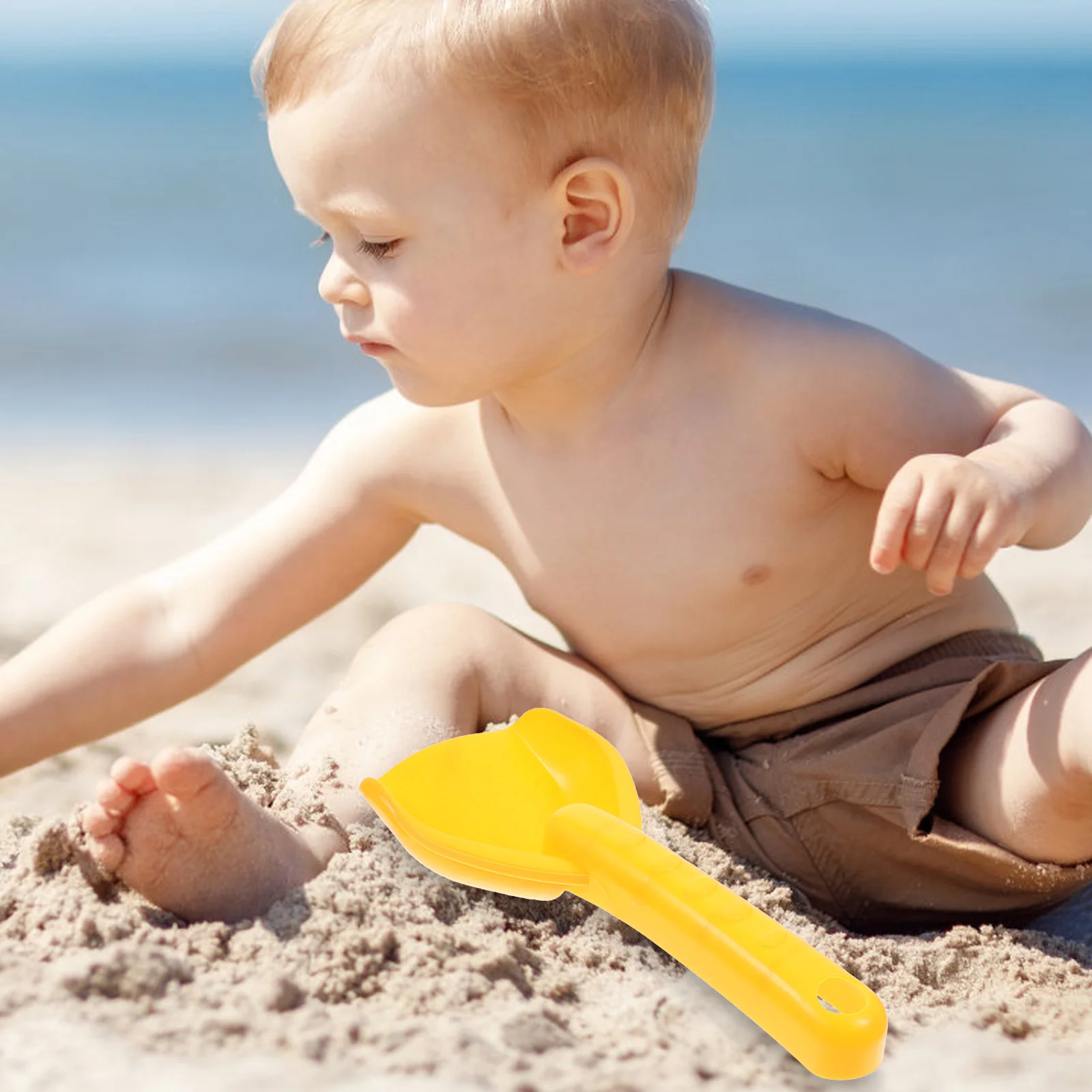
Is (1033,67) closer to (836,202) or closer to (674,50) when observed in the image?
(836,202)

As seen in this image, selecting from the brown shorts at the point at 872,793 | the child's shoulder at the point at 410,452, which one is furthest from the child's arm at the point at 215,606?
the brown shorts at the point at 872,793

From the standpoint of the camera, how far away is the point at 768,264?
491 centimetres

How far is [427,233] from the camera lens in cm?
130

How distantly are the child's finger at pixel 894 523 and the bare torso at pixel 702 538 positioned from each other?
247 mm

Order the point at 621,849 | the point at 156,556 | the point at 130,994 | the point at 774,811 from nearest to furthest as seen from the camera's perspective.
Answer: the point at 130,994, the point at 621,849, the point at 774,811, the point at 156,556

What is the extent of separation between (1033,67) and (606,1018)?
12638mm

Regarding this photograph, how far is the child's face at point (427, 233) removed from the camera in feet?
4.15

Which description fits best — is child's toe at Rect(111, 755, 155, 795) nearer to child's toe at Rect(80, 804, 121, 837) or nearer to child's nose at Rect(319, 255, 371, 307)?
child's toe at Rect(80, 804, 121, 837)

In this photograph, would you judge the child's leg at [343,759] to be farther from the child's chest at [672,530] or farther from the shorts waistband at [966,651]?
the shorts waistband at [966,651]

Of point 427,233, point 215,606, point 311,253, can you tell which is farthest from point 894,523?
point 311,253

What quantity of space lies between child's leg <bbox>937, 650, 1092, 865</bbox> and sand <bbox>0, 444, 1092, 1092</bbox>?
0.10 meters

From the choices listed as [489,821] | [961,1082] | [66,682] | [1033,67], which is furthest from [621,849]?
[1033,67]

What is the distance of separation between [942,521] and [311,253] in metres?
4.02

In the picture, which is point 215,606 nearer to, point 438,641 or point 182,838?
point 438,641
